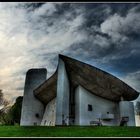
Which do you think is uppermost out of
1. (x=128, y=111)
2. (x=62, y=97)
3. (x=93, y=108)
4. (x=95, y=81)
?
(x=95, y=81)

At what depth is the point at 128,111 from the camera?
23.7 meters

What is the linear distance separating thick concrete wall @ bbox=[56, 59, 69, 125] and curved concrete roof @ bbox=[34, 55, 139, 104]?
88cm

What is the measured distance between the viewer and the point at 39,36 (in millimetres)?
18469

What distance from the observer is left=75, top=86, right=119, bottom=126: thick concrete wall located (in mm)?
22031

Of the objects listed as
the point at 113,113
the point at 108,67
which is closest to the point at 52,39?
the point at 108,67

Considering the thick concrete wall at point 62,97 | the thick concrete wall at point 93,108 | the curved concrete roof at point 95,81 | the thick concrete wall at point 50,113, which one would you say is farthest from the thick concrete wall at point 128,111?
the thick concrete wall at point 50,113

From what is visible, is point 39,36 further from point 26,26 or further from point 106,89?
point 106,89

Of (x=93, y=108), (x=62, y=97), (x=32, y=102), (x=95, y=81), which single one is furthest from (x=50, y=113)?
(x=95, y=81)

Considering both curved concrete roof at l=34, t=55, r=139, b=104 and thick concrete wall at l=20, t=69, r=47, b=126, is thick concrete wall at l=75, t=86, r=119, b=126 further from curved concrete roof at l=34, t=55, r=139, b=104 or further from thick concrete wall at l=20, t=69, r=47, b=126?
thick concrete wall at l=20, t=69, r=47, b=126

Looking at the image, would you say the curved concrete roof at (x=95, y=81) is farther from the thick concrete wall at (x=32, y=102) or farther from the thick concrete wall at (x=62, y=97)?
the thick concrete wall at (x=32, y=102)

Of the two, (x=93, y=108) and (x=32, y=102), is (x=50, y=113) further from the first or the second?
(x=93, y=108)

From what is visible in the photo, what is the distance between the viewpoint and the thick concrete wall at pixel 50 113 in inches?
1050

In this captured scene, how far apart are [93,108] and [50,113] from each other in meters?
6.71

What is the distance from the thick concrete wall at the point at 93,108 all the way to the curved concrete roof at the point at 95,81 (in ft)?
1.73
